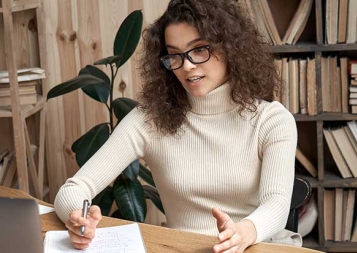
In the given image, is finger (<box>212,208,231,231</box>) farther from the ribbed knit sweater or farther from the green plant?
the green plant

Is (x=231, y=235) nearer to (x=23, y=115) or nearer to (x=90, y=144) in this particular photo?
(x=90, y=144)

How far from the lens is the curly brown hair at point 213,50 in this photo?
1.88 m

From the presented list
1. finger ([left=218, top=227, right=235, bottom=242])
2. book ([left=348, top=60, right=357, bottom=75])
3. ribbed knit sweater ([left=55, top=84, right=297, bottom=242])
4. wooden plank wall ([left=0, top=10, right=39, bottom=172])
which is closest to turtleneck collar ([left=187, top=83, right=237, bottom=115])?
ribbed knit sweater ([left=55, top=84, right=297, bottom=242])

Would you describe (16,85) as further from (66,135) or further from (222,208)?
(222,208)

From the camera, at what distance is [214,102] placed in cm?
197

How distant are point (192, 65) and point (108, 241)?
0.52m

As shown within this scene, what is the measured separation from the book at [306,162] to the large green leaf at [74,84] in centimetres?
92

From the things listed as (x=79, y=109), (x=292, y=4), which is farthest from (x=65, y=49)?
(x=292, y=4)

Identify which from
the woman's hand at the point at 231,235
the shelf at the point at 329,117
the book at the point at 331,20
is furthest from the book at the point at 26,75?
the woman's hand at the point at 231,235

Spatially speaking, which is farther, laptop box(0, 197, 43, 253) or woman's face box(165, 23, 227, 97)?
woman's face box(165, 23, 227, 97)

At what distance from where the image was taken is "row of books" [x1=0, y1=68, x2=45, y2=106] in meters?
2.92

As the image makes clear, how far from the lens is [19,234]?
99cm

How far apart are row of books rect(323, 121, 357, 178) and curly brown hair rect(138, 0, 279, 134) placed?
39.4 inches

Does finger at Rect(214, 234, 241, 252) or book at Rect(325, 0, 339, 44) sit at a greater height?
book at Rect(325, 0, 339, 44)
